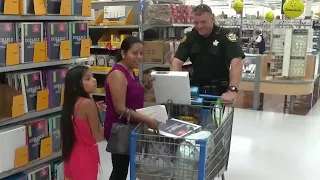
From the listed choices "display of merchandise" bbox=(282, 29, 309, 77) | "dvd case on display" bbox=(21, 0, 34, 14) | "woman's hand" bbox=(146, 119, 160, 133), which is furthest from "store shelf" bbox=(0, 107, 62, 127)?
"display of merchandise" bbox=(282, 29, 309, 77)

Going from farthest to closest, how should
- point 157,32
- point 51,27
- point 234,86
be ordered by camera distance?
point 157,32
point 51,27
point 234,86

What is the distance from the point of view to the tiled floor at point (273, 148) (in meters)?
4.09

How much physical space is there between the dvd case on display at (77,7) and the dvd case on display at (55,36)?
0.21 metres

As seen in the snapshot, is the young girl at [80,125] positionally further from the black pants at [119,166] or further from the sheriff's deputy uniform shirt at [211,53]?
the sheriff's deputy uniform shirt at [211,53]

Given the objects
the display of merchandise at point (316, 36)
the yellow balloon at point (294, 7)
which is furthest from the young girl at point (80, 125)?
the display of merchandise at point (316, 36)

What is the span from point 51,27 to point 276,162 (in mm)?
3073

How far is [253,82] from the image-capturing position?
731cm

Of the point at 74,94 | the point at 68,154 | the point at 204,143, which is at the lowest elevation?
the point at 68,154

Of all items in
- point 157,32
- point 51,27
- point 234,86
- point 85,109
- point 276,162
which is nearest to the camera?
point 85,109

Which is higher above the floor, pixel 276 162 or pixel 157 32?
pixel 157 32

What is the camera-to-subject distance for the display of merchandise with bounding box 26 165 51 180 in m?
3.14

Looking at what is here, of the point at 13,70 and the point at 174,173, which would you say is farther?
the point at 13,70

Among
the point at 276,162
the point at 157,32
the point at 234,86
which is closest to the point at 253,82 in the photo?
the point at 157,32

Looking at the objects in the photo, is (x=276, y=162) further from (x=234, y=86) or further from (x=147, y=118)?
(x=147, y=118)
